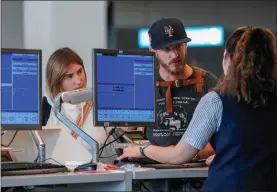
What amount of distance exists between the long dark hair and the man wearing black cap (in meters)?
0.74

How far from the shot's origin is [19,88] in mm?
3170

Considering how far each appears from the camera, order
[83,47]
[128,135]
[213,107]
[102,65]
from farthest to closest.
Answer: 1. [83,47]
2. [128,135]
3. [102,65]
4. [213,107]

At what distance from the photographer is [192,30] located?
7207mm

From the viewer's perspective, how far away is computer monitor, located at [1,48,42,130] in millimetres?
3146

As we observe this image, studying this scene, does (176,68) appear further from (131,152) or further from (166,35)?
(131,152)

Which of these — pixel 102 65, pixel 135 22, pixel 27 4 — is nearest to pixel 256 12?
pixel 135 22

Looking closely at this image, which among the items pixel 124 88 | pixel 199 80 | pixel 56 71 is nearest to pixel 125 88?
pixel 124 88

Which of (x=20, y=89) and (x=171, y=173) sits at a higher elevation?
(x=20, y=89)

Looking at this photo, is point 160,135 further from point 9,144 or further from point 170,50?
→ point 9,144

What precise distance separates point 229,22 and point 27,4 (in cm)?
197

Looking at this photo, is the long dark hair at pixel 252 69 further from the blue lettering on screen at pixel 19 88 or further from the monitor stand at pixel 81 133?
the blue lettering on screen at pixel 19 88

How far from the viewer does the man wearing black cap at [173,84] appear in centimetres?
366

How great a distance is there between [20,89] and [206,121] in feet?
2.74

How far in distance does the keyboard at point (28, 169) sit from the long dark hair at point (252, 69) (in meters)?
0.75
